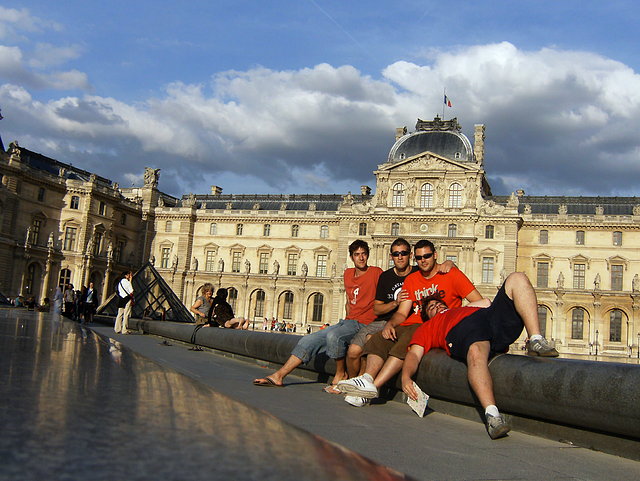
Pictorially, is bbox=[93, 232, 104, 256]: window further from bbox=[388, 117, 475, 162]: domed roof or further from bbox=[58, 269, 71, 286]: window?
bbox=[388, 117, 475, 162]: domed roof

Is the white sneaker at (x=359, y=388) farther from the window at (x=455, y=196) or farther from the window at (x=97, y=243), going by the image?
the window at (x=97, y=243)

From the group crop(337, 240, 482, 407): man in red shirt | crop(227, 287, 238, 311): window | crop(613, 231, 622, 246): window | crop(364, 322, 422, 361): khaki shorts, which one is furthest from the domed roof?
crop(364, 322, 422, 361): khaki shorts

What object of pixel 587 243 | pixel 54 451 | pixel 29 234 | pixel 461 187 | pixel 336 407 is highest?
pixel 461 187

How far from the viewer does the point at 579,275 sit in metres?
48.1

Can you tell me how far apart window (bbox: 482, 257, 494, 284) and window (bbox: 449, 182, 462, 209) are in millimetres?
4583

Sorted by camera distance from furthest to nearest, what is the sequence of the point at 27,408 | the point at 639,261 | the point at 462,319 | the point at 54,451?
the point at 639,261 → the point at 462,319 → the point at 27,408 → the point at 54,451

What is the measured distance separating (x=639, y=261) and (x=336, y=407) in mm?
Result: 47931

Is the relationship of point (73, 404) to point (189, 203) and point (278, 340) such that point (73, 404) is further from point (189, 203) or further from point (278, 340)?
point (189, 203)

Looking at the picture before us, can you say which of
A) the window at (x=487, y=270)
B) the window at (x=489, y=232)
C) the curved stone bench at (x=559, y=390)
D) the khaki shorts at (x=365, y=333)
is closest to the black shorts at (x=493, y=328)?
the curved stone bench at (x=559, y=390)

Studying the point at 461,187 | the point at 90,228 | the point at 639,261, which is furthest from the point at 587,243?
the point at 90,228

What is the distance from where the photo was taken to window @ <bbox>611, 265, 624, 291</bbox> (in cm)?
4697

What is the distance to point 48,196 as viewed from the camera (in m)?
49.3

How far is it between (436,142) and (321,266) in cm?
1408

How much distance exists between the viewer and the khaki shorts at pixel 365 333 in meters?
6.38
